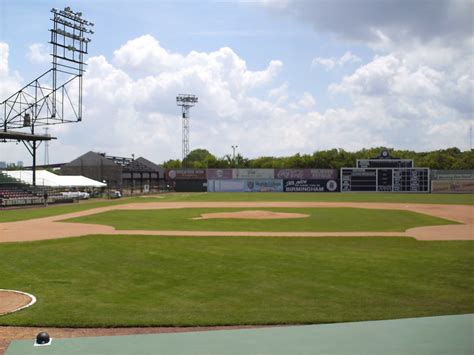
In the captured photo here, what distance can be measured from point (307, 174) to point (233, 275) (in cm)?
6836

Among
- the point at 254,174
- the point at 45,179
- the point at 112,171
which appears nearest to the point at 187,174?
the point at 254,174

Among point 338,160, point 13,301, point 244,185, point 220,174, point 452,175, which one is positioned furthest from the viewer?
point 338,160

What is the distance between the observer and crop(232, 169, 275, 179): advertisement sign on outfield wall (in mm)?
81125

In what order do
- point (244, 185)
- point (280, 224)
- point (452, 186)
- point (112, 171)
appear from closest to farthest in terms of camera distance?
point (280, 224), point (452, 186), point (244, 185), point (112, 171)

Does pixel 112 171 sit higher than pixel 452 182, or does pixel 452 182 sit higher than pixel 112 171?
pixel 112 171

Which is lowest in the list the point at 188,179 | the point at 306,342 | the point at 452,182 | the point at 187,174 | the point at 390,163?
the point at 306,342

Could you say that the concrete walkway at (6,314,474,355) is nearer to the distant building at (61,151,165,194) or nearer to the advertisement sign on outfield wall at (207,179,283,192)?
the advertisement sign on outfield wall at (207,179,283,192)

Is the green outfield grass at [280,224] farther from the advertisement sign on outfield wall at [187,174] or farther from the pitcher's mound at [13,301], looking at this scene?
the advertisement sign on outfield wall at [187,174]

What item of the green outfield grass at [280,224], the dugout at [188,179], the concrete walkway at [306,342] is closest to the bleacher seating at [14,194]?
the green outfield grass at [280,224]

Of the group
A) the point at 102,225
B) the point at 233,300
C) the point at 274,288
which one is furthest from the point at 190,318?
the point at 102,225

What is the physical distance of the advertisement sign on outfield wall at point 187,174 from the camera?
8288cm

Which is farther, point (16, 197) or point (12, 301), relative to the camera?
point (16, 197)

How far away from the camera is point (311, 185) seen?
79.2m

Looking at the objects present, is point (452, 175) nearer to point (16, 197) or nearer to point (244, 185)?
point (244, 185)
